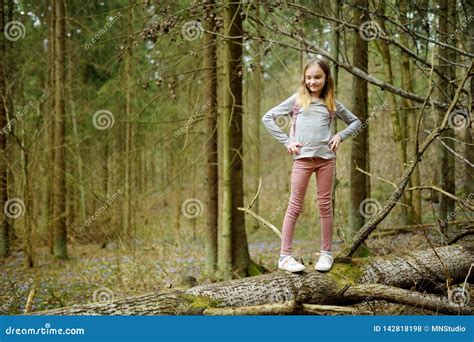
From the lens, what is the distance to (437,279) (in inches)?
169

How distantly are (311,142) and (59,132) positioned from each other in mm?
8855

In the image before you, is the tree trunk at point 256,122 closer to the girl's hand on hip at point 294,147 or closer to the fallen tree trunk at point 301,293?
the girl's hand on hip at point 294,147

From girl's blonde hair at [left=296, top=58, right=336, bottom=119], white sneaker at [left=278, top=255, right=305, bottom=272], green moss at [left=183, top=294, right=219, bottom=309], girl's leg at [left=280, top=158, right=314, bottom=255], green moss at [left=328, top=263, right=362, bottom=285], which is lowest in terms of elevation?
green moss at [left=183, top=294, right=219, bottom=309]

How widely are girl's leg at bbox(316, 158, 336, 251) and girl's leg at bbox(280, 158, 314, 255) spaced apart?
8 cm

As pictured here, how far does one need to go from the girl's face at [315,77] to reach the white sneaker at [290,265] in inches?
53.9

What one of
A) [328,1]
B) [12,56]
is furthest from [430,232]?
[12,56]

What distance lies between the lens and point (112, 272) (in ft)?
29.5

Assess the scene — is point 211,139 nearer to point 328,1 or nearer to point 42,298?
point 328,1

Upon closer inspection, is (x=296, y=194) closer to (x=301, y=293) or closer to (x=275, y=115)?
(x=275, y=115)

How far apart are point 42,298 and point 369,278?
5.24 metres

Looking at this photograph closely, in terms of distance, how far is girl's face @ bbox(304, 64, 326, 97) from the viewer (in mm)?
3705

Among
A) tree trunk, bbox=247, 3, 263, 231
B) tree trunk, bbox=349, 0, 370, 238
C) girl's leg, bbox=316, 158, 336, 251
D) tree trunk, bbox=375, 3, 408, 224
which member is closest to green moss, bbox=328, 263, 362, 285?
girl's leg, bbox=316, 158, 336, 251

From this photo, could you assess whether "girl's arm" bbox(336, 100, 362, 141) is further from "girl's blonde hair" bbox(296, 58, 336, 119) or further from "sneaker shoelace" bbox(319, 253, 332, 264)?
"sneaker shoelace" bbox(319, 253, 332, 264)

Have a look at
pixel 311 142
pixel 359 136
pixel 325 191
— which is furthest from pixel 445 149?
pixel 311 142
